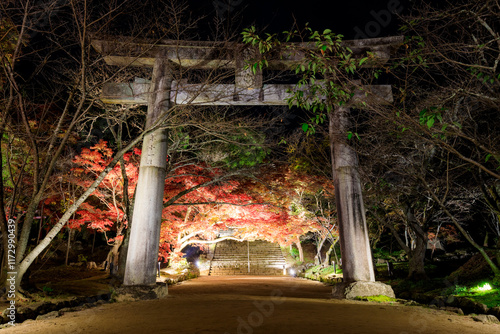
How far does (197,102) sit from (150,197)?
9.58 feet

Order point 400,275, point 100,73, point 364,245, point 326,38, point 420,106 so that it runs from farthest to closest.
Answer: point 400,275 < point 100,73 < point 364,245 < point 420,106 < point 326,38

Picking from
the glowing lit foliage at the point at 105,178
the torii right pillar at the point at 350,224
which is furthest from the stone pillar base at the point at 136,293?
the glowing lit foliage at the point at 105,178

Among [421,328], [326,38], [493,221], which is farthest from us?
[493,221]

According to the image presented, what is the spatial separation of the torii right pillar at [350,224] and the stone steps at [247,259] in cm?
1558

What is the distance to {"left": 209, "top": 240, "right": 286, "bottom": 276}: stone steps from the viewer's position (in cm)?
2219

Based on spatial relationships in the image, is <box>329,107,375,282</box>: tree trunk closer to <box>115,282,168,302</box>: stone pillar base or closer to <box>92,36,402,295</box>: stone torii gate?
<box>92,36,402,295</box>: stone torii gate

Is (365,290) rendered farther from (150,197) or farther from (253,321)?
(150,197)

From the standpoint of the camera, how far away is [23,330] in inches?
159

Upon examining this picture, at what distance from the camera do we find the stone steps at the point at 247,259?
22188 millimetres

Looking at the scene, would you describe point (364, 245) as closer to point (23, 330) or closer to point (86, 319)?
point (86, 319)

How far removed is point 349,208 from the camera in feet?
25.0

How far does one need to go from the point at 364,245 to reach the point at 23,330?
7037 millimetres

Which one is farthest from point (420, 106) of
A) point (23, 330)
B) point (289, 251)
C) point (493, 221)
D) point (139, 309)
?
point (289, 251)

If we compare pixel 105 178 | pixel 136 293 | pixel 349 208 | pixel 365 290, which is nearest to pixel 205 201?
pixel 105 178
